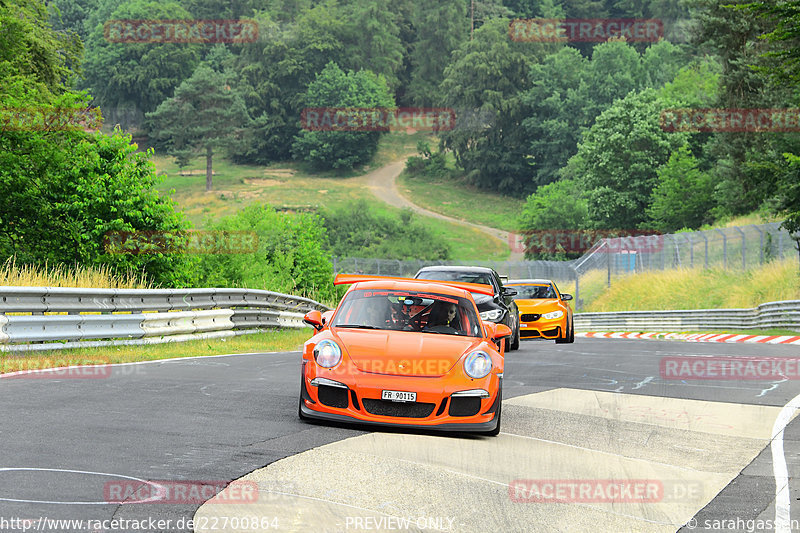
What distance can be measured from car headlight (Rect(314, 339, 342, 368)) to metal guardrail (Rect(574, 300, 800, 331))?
24.2m

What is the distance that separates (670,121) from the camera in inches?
3078

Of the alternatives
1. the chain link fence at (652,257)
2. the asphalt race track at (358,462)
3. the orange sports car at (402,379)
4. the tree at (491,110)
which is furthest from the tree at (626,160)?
the orange sports car at (402,379)

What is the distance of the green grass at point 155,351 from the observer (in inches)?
538

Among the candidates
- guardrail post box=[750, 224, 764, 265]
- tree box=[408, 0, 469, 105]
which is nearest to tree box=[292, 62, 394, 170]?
tree box=[408, 0, 469, 105]

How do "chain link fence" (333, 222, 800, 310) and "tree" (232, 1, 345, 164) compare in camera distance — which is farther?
"tree" (232, 1, 345, 164)

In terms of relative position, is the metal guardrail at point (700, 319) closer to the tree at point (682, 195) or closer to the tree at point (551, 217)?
the tree at point (682, 195)

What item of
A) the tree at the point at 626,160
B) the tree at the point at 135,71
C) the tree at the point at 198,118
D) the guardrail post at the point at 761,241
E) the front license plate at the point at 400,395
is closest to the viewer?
the front license plate at the point at 400,395

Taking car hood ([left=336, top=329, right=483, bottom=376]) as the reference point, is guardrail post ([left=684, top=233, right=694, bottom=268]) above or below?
below

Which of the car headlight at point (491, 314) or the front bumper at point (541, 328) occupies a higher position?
the car headlight at point (491, 314)

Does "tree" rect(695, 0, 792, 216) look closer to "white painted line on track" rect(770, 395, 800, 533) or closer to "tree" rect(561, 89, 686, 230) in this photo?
"tree" rect(561, 89, 686, 230)

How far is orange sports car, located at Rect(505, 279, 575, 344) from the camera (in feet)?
81.3

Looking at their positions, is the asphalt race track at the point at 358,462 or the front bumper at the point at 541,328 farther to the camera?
the front bumper at the point at 541,328

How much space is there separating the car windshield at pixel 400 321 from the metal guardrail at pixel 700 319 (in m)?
22.7

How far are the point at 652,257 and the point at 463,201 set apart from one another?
79249 mm
